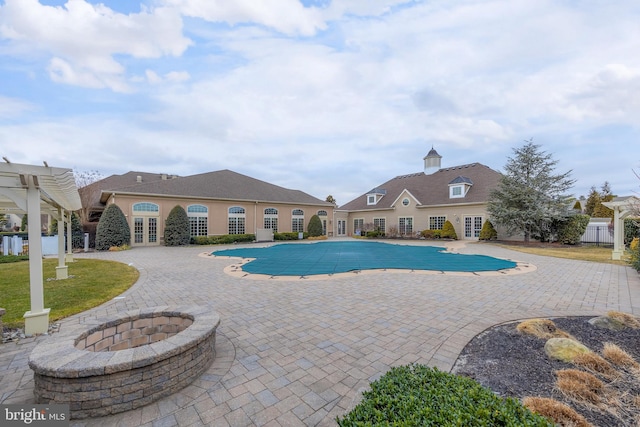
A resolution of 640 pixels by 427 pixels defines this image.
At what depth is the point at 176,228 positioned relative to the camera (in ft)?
61.4

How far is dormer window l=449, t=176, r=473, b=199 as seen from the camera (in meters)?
22.8

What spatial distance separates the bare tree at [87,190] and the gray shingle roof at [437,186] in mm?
23989

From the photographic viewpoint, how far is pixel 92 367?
222 cm

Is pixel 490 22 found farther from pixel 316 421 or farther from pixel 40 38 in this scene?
pixel 40 38

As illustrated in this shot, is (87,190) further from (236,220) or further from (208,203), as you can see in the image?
(236,220)

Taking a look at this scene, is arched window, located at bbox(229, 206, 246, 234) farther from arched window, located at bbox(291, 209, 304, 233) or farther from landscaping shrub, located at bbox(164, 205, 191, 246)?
arched window, located at bbox(291, 209, 304, 233)

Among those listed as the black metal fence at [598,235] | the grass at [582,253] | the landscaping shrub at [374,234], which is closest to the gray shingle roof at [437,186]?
the landscaping shrub at [374,234]

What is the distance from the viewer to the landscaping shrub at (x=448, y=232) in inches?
872

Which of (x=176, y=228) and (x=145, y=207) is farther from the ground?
(x=145, y=207)

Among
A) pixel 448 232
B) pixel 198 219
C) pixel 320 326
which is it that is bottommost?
pixel 320 326

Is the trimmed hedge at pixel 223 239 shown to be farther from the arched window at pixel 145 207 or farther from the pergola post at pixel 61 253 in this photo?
the pergola post at pixel 61 253

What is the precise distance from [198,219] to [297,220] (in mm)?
9081

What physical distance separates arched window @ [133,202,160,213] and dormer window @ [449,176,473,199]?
2403cm

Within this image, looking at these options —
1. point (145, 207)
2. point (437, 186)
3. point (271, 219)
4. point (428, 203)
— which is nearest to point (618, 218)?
point (428, 203)
